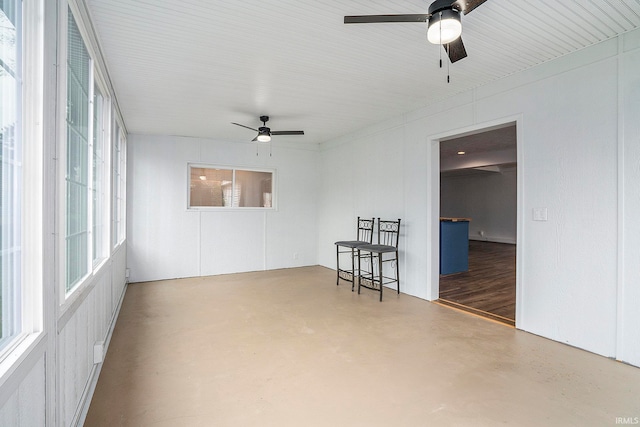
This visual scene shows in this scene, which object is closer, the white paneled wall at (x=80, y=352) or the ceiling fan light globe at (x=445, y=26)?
the white paneled wall at (x=80, y=352)

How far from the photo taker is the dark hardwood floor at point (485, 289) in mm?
3615

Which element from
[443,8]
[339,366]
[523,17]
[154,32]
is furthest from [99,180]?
Result: [523,17]

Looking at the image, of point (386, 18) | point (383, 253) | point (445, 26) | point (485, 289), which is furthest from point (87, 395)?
point (485, 289)

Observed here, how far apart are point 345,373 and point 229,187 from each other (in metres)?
4.41

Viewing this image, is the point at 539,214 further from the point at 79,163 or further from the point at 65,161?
the point at 79,163

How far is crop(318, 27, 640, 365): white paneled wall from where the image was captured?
2.39 metres

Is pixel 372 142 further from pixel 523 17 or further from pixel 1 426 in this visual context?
pixel 1 426

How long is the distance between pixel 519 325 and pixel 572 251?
887 mm

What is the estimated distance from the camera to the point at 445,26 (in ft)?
5.57

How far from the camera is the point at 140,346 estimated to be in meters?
2.71

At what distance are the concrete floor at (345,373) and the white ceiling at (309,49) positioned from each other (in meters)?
2.52

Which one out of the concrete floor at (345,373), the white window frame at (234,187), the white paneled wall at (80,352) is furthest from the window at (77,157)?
the white window frame at (234,187)

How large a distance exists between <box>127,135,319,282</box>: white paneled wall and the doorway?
2.78 m
